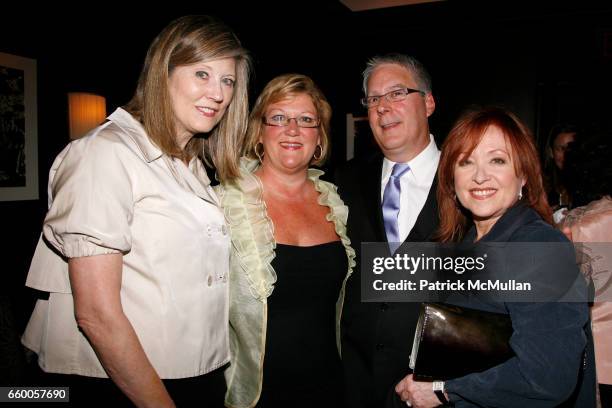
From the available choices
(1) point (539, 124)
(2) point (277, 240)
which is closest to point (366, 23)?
(1) point (539, 124)

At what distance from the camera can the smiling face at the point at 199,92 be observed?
163 centimetres

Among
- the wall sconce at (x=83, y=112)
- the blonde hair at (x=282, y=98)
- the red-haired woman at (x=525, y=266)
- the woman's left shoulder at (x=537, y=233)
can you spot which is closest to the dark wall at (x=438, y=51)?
the wall sconce at (x=83, y=112)

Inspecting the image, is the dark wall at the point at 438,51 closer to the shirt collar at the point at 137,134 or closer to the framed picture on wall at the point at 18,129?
the framed picture on wall at the point at 18,129

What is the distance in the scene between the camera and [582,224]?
2219 mm

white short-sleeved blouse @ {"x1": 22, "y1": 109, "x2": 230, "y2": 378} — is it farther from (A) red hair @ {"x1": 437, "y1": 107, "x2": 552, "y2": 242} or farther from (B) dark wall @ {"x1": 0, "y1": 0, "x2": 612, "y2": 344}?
(B) dark wall @ {"x1": 0, "y1": 0, "x2": 612, "y2": 344}

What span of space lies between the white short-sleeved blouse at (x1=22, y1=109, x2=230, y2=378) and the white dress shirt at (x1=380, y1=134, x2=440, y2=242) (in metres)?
1.04

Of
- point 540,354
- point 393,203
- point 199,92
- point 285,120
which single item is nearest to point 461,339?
point 540,354

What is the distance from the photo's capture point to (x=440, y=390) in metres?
1.55

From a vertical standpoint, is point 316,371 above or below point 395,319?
below

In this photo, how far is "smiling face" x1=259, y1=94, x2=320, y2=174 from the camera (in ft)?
7.97

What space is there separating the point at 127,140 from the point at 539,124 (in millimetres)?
5590

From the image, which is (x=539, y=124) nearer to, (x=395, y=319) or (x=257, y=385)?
(x=395, y=319)

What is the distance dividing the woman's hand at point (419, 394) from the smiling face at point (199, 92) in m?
1.26

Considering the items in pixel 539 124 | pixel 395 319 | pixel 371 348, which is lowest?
pixel 371 348
